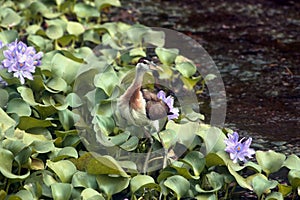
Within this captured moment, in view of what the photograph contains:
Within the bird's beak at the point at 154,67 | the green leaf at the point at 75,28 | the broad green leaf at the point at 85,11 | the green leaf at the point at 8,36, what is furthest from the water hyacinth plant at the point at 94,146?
the broad green leaf at the point at 85,11

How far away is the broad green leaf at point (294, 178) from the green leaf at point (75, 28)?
7.27ft

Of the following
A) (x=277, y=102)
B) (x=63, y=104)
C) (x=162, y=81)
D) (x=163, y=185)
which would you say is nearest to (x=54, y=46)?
(x=162, y=81)

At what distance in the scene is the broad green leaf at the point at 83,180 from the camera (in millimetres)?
3471

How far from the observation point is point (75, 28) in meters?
5.29

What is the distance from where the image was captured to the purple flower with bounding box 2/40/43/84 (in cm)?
402

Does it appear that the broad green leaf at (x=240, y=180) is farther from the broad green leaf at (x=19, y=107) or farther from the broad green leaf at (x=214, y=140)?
the broad green leaf at (x=19, y=107)

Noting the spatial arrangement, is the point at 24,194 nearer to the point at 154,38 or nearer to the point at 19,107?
the point at 19,107

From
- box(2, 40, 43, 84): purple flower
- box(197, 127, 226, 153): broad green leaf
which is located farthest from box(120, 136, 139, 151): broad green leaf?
box(2, 40, 43, 84): purple flower

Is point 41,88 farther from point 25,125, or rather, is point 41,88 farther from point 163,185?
point 163,185

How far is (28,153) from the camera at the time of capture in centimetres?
352

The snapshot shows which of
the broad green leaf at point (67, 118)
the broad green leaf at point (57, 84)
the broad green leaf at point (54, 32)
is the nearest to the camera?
the broad green leaf at point (67, 118)

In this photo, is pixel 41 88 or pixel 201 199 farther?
pixel 41 88

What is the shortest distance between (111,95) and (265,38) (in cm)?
222

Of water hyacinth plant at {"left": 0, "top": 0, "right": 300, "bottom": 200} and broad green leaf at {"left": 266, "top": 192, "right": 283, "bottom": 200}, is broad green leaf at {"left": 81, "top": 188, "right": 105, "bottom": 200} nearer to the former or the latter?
water hyacinth plant at {"left": 0, "top": 0, "right": 300, "bottom": 200}
